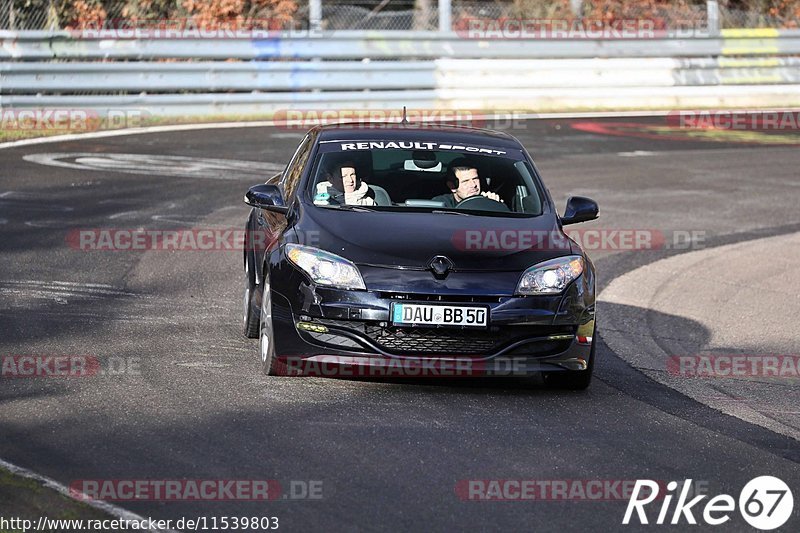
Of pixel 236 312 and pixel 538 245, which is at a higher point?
pixel 538 245

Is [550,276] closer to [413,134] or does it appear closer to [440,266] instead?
[440,266]

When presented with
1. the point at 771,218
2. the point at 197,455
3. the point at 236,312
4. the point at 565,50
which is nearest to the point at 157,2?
the point at 565,50

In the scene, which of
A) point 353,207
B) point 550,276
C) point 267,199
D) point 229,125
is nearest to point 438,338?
point 550,276

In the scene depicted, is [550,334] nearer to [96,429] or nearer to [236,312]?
[96,429]

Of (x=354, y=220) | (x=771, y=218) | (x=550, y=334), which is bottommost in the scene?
(x=771, y=218)

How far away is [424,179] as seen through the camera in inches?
361

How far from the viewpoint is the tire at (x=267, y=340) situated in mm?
7957

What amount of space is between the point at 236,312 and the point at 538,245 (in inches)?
119

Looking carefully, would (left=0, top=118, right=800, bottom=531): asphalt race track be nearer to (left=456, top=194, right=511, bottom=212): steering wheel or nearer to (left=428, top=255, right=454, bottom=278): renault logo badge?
(left=428, top=255, right=454, bottom=278): renault logo badge

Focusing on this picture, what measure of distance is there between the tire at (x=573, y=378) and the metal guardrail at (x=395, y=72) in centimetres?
1617

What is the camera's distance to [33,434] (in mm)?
6625

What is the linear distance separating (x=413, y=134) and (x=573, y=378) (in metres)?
2.24

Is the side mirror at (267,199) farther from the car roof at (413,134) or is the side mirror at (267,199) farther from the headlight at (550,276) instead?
the headlight at (550,276)

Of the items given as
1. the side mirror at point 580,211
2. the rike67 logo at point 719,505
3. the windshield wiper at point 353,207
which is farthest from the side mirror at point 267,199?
the rike67 logo at point 719,505
